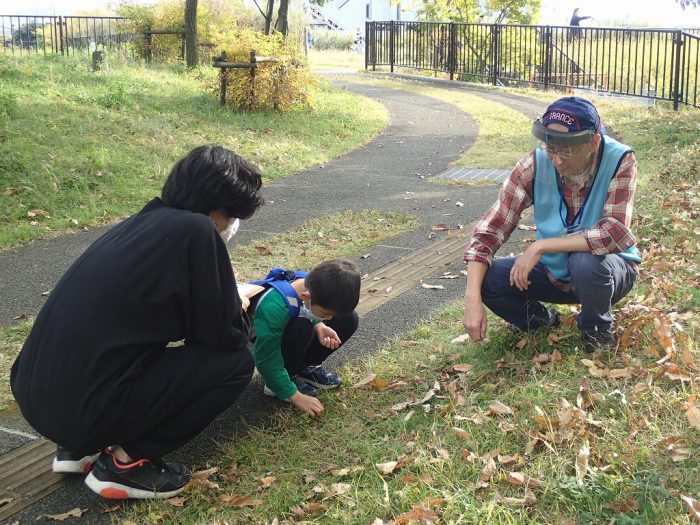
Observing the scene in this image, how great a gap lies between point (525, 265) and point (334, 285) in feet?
3.09

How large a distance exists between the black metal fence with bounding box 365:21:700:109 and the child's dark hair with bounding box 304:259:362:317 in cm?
1395

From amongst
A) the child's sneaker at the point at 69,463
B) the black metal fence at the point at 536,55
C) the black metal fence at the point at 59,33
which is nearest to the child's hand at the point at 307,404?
the child's sneaker at the point at 69,463

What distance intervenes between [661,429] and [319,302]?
4.92 feet

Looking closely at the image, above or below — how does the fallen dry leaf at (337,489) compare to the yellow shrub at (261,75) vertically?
below

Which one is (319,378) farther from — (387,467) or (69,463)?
(69,463)

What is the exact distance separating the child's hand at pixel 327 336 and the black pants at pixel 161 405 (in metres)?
0.62

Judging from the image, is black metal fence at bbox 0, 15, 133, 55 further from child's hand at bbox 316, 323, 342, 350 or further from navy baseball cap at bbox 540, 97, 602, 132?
navy baseball cap at bbox 540, 97, 602, 132

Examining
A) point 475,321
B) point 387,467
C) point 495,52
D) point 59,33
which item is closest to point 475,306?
point 475,321

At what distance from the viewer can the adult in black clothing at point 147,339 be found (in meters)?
2.92

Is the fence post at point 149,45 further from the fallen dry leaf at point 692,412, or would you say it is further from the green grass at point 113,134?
the fallen dry leaf at point 692,412

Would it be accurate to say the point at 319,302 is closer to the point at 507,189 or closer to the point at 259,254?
the point at 507,189

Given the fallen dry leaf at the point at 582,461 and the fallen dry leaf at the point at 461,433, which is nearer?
the fallen dry leaf at the point at 582,461

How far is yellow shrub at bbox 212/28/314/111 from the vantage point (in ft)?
43.3

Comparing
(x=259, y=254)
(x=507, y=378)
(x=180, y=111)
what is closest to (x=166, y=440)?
(x=507, y=378)
